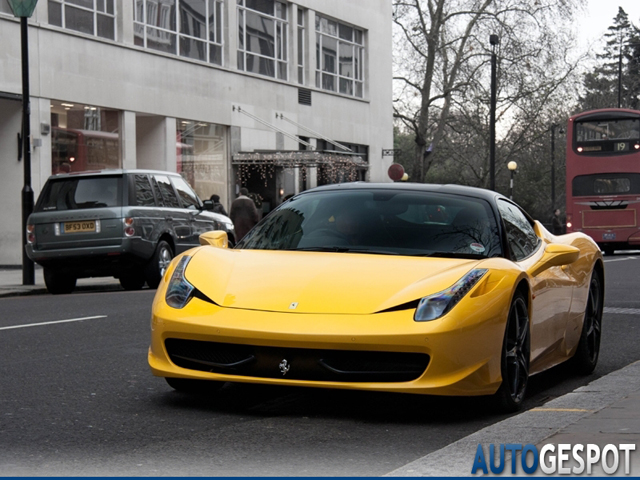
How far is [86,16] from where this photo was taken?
28.2 meters

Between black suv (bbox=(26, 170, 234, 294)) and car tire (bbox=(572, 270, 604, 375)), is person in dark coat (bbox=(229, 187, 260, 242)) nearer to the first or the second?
black suv (bbox=(26, 170, 234, 294))

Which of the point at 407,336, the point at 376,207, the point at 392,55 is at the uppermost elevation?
the point at 392,55

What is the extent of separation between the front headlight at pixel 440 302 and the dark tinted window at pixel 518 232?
95cm

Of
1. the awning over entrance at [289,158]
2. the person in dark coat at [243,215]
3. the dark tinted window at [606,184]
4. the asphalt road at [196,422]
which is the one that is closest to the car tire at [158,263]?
the person in dark coat at [243,215]

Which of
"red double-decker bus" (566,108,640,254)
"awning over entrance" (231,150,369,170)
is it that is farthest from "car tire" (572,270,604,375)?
"awning over entrance" (231,150,369,170)

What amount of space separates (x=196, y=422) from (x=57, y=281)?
482 inches

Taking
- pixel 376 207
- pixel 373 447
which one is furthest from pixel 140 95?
pixel 373 447

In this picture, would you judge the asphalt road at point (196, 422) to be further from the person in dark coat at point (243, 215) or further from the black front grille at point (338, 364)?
the person in dark coat at point (243, 215)

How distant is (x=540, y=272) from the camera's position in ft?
22.0

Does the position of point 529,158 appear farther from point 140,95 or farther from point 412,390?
point 412,390

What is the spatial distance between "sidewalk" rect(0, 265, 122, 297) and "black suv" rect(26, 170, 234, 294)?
0.39m

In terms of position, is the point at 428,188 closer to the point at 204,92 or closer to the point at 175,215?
the point at 175,215

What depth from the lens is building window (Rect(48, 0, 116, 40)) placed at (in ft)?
89.0

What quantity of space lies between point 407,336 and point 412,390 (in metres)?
0.28
